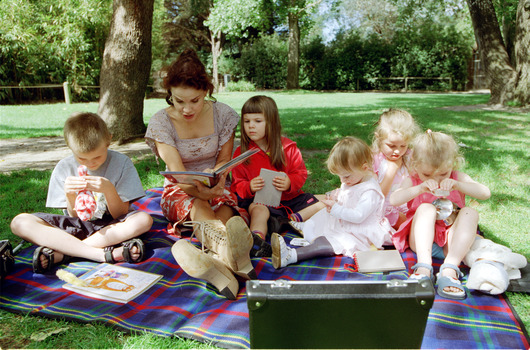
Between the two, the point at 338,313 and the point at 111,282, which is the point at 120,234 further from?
the point at 338,313

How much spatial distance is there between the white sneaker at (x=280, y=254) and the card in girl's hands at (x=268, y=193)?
711 millimetres

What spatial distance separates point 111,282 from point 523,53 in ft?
36.3

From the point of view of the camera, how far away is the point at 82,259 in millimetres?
2730

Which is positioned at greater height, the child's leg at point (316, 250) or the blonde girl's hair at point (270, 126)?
the blonde girl's hair at point (270, 126)

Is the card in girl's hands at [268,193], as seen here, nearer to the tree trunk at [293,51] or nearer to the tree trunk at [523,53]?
the tree trunk at [523,53]

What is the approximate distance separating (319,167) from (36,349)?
3752 millimetres

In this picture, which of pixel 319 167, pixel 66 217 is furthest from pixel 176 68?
pixel 319 167

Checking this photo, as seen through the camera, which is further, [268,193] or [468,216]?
[268,193]

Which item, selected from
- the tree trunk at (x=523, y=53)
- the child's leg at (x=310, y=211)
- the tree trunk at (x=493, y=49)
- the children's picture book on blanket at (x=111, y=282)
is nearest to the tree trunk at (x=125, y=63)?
the child's leg at (x=310, y=211)

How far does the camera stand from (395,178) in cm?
315

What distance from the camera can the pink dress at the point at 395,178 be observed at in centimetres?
309

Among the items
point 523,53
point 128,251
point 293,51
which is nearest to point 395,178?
point 128,251

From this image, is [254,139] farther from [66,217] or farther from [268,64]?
[268,64]

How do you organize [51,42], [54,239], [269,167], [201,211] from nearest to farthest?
[54,239] → [201,211] → [269,167] → [51,42]
